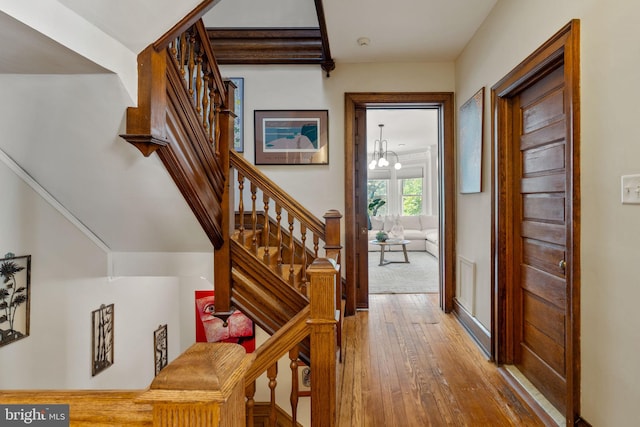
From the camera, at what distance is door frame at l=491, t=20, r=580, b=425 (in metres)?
1.55

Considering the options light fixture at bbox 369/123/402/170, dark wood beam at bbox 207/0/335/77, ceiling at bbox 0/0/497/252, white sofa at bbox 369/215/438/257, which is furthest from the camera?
white sofa at bbox 369/215/438/257

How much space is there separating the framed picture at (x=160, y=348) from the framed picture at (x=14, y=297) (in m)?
1.77

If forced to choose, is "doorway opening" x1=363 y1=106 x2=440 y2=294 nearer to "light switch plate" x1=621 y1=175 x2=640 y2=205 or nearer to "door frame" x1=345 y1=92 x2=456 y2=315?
"door frame" x1=345 y1=92 x2=456 y2=315

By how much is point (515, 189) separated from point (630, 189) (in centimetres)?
102

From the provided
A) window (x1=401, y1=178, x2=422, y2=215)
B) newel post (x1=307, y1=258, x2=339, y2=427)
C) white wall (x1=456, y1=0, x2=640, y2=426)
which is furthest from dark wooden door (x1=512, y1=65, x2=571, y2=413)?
window (x1=401, y1=178, x2=422, y2=215)

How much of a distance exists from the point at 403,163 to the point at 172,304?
726 centimetres

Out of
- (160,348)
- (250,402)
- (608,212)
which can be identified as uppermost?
(608,212)

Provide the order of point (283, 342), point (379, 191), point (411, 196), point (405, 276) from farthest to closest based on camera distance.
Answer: point (379, 191) < point (411, 196) < point (405, 276) < point (283, 342)

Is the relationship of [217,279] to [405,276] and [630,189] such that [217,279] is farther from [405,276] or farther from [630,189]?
[405,276]

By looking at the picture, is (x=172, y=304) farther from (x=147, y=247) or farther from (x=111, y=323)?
(x=147, y=247)

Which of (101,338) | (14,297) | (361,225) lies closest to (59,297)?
(14,297)

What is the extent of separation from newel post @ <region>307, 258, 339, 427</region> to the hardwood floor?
48cm

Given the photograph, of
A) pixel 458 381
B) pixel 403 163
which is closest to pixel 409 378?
pixel 458 381

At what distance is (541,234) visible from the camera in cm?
198
